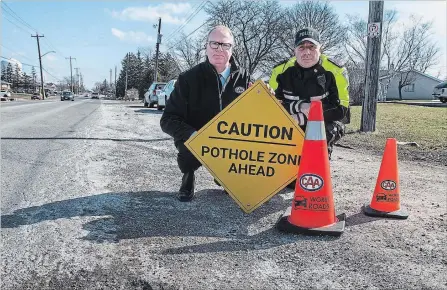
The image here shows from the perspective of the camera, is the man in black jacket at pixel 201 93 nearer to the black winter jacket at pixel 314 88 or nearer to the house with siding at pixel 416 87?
the black winter jacket at pixel 314 88

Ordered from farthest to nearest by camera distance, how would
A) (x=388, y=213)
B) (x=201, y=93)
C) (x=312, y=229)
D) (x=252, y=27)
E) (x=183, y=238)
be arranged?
(x=252, y=27)
(x=201, y=93)
(x=388, y=213)
(x=312, y=229)
(x=183, y=238)

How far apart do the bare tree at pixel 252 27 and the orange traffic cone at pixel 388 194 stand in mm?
36502

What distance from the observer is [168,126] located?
381 centimetres

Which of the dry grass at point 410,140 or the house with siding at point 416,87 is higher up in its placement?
the house with siding at point 416,87

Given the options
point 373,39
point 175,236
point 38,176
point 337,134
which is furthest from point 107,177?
point 373,39

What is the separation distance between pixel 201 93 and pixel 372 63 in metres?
7.32

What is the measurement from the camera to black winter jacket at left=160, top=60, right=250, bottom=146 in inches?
151

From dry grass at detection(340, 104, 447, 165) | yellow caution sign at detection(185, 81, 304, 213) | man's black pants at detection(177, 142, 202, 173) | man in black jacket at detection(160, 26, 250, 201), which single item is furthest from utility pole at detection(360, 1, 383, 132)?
man's black pants at detection(177, 142, 202, 173)

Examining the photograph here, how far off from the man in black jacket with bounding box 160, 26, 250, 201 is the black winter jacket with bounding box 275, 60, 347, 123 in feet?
1.95

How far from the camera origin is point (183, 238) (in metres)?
2.88

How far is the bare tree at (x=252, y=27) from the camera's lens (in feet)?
131

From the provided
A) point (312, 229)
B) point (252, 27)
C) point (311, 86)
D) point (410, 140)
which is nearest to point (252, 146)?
point (312, 229)

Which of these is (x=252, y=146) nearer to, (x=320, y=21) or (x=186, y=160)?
(x=186, y=160)

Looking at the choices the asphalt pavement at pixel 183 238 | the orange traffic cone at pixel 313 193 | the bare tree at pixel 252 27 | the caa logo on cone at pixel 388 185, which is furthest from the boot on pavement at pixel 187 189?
the bare tree at pixel 252 27
